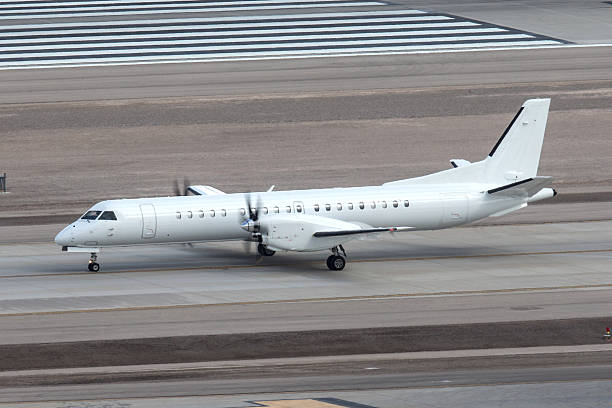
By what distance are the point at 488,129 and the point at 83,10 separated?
4294cm

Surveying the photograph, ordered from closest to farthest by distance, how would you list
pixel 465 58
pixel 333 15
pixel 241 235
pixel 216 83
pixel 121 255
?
pixel 241 235, pixel 121 255, pixel 216 83, pixel 465 58, pixel 333 15

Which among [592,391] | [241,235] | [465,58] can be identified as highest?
[465,58]

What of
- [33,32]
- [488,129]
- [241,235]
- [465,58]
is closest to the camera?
[241,235]

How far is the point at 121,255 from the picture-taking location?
1832 inches

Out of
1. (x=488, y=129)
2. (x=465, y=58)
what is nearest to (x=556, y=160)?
(x=488, y=129)

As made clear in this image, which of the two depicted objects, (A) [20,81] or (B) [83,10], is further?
(B) [83,10]

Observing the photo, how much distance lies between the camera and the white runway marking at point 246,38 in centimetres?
8481

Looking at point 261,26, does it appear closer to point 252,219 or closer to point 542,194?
point 542,194

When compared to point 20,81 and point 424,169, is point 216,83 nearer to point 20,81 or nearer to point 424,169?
point 20,81

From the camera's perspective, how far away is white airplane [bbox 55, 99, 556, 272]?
4191cm

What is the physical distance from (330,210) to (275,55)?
4273cm

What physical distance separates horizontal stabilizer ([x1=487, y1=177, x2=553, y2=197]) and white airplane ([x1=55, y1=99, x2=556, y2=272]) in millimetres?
36

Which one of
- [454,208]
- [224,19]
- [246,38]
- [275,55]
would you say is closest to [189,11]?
[224,19]

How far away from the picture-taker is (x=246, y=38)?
89938 mm
